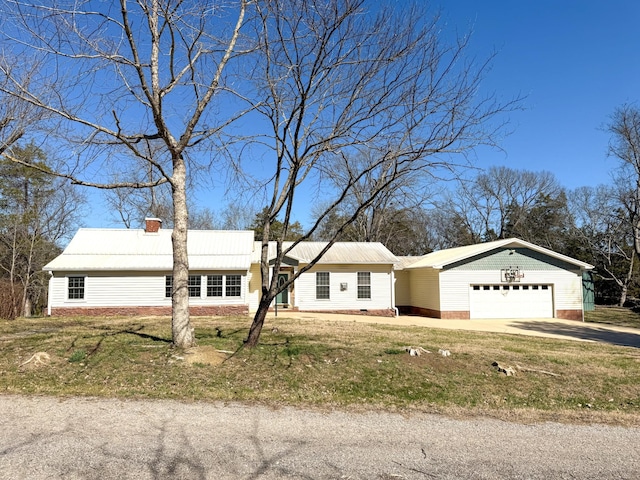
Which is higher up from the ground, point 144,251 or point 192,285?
point 144,251

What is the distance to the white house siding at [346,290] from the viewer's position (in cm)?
1977

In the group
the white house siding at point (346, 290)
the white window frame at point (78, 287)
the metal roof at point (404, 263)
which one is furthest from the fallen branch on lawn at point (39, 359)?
the metal roof at point (404, 263)

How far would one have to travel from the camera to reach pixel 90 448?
12.2 ft

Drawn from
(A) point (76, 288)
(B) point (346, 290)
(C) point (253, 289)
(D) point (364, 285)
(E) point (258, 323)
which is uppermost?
(A) point (76, 288)

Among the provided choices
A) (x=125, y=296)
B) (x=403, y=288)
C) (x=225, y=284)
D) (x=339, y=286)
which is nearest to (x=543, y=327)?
(x=403, y=288)

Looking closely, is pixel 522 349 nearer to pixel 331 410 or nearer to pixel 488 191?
pixel 331 410

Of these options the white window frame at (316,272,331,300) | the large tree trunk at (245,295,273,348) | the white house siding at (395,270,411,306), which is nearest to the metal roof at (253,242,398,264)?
the white window frame at (316,272,331,300)

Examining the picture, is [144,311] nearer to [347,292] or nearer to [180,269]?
[347,292]

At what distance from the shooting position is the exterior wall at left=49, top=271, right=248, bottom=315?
17.1 metres

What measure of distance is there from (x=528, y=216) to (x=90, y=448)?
42.4 m

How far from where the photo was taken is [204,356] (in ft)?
23.7

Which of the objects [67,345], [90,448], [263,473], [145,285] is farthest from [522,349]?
[145,285]

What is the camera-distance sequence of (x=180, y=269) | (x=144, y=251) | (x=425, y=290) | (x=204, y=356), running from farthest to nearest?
(x=425, y=290) → (x=144, y=251) → (x=180, y=269) → (x=204, y=356)

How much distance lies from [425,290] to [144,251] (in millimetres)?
13387
